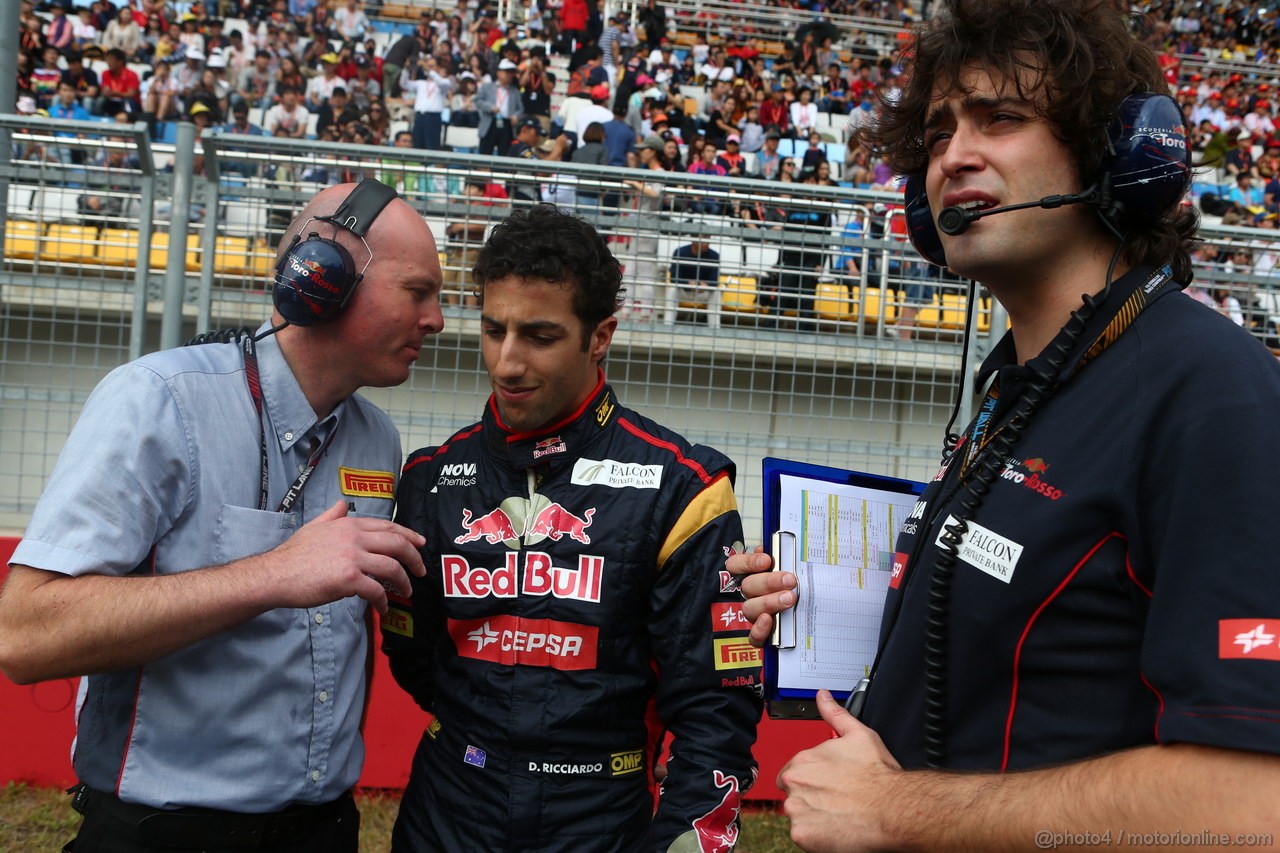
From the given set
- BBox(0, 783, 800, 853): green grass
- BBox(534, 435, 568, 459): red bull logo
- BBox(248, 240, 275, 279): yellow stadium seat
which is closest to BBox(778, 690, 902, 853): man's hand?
BBox(534, 435, 568, 459): red bull logo

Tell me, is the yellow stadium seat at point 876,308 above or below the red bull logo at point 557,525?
above

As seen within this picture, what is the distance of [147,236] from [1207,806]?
3.91 m

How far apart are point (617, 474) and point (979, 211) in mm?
1160

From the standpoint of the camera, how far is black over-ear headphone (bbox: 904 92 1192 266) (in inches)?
57.7

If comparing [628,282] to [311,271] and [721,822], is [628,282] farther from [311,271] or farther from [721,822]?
[721,822]

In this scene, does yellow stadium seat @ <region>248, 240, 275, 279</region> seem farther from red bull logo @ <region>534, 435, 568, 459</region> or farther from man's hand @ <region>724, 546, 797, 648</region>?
man's hand @ <region>724, 546, 797, 648</region>

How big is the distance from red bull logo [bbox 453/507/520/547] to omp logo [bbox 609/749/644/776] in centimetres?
55

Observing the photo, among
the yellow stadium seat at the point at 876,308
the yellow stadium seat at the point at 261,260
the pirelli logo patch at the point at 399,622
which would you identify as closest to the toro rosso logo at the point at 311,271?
the pirelli logo patch at the point at 399,622

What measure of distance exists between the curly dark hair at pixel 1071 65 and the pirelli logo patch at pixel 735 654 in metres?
1.18

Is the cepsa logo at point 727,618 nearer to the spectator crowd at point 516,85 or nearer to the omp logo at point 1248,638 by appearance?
the omp logo at point 1248,638

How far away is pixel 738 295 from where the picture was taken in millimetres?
4332

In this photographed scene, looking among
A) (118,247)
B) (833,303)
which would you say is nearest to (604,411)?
(833,303)

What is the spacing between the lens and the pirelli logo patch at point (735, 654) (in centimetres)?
225

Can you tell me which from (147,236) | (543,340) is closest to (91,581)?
(543,340)
